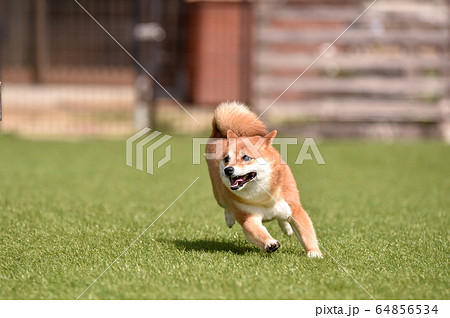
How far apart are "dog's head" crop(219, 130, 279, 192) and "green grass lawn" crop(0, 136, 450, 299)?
1.08 ft

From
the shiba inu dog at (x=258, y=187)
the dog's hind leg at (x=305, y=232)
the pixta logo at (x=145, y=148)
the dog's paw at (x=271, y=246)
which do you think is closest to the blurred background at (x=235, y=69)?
the pixta logo at (x=145, y=148)

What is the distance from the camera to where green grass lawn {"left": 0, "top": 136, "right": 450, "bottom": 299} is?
2887mm

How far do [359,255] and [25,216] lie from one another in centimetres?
193

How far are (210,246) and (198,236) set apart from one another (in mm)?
272

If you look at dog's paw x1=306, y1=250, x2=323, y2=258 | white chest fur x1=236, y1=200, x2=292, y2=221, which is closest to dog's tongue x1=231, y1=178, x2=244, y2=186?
white chest fur x1=236, y1=200, x2=292, y2=221

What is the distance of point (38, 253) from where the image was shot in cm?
339

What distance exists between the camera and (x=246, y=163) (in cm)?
329

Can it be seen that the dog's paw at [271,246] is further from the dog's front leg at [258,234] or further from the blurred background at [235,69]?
the blurred background at [235,69]

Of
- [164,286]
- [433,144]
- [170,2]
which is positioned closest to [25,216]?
[164,286]

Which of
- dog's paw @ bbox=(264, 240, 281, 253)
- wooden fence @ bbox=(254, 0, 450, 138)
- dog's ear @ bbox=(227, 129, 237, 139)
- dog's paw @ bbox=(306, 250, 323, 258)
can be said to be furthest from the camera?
wooden fence @ bbox=(254, 0, 450, 138)

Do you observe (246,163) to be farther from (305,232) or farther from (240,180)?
(305,232)

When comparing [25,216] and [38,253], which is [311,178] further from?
[38,253]

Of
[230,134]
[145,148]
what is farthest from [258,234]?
[145,148]

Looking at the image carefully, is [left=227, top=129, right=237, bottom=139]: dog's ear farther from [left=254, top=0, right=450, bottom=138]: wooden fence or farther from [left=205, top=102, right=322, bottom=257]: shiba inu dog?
[left=254, top=0, right=450, bottom=138]: wooden fence
